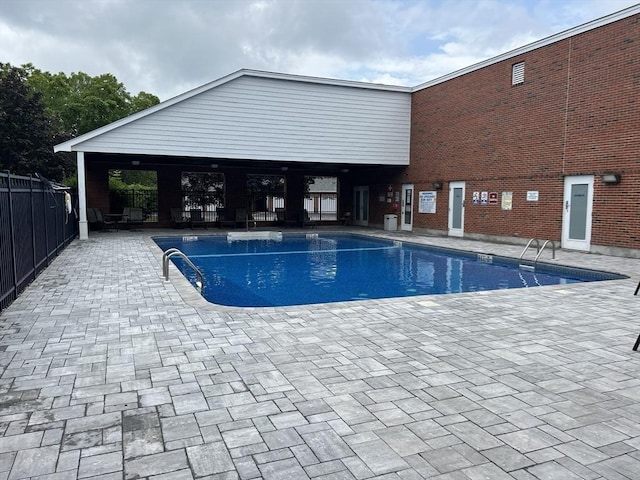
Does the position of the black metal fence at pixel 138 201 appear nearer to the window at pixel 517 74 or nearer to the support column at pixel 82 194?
the support column at pixel 82 194

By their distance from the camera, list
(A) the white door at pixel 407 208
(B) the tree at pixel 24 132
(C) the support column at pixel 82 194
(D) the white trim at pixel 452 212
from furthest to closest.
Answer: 1. (A) the white door at pixel 407 208
2. (B) the tree at pixel 24 132
3. (D) the white trim at pixel 452 212
4. (C) the support column at pixel 82 194

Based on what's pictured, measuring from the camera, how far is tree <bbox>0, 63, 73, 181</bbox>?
57.3 feet

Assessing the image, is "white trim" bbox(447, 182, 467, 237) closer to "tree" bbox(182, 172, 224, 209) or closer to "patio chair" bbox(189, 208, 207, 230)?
"tree" bbox(182, 172, 224, 209)

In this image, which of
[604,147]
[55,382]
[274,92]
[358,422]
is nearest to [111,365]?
[55,382]

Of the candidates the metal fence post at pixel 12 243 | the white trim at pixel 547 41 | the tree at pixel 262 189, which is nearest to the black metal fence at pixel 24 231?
the metal fence post at pixel 12 243

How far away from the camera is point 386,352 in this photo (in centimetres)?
410

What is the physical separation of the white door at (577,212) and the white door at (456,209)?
396 cm

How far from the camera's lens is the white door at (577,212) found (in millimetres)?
11453

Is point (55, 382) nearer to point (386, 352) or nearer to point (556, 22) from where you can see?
point (386, 352)

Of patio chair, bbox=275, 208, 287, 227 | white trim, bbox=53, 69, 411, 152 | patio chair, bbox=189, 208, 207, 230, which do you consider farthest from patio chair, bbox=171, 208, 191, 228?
white trim, bbox=53, 69, 411, 152

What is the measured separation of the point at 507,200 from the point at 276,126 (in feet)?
26.4

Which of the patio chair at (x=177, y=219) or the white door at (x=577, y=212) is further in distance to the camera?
the patio chair at (x=177, y=219)

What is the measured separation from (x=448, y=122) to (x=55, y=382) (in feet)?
50.3

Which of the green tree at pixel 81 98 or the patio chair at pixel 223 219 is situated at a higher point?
the green tree at pixel 81 98
